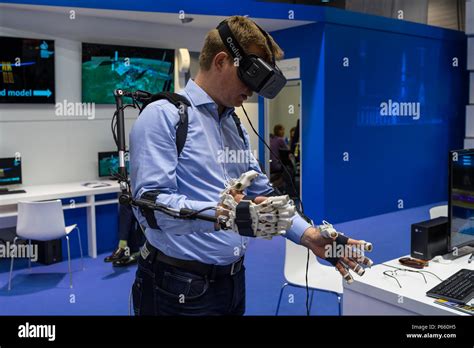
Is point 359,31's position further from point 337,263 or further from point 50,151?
point 337,263

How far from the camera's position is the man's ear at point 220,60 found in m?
1.51

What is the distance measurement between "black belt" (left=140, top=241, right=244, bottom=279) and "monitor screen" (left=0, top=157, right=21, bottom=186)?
4.15 meters

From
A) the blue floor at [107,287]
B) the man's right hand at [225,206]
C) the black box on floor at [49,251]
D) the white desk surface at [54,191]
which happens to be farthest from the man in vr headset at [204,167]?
the black box on floor at [49,251]

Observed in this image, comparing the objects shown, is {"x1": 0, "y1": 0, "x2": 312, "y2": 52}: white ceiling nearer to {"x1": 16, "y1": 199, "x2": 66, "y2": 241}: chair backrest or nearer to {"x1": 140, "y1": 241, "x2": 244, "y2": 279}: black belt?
{"x1": 16, "y1": 199, "x2": 66, "y2": 241}: chair backrest

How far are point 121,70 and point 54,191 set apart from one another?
1.76m

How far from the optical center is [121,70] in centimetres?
602

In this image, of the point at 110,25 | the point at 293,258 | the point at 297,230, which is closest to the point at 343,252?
the point at 297,230

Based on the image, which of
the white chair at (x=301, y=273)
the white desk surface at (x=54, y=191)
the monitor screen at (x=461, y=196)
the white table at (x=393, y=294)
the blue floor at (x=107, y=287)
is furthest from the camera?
the white desk surface at (x=54, y=191)

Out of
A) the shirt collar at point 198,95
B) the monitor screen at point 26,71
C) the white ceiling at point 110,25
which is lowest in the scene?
the shirt collar at point 198,95

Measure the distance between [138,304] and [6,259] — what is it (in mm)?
4396

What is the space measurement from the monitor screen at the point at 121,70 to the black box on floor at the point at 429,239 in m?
4.28

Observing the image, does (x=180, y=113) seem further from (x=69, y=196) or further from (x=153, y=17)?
(x=153, y=17)

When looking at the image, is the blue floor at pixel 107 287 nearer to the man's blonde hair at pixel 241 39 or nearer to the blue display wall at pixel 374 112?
the blue display wall at pixel 374 112

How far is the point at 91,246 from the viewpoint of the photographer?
18.1ft
